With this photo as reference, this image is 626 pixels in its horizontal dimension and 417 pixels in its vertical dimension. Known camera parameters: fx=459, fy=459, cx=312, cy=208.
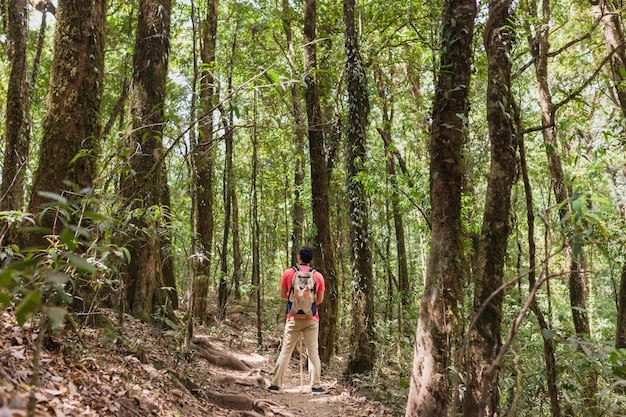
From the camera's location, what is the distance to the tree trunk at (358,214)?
28.9 ft

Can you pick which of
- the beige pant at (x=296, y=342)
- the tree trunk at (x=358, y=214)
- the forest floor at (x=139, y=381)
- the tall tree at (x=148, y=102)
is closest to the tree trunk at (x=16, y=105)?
the tall tree at (x=148, y=102)

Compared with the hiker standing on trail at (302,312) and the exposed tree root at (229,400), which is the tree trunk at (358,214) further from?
the exposed tree root at (229,400)

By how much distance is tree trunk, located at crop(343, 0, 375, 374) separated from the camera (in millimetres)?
8820

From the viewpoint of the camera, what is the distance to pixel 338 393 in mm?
7602

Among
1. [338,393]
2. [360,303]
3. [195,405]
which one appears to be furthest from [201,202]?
[195,405]

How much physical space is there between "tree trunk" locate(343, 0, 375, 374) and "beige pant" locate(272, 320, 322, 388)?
59.4 inches

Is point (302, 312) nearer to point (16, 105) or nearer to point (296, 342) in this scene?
point (296, 342)

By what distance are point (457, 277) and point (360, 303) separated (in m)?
4.37

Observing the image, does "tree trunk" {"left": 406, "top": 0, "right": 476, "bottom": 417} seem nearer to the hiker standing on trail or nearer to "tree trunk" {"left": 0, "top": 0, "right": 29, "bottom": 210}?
the hiker standing on trail

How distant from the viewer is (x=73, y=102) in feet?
17.7

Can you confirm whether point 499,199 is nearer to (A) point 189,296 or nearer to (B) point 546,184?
(A) point 189,296

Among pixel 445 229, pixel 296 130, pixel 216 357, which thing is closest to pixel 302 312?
pixel 216 357

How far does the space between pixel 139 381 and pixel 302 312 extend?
290 cm

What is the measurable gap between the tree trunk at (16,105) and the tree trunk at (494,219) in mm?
6652
